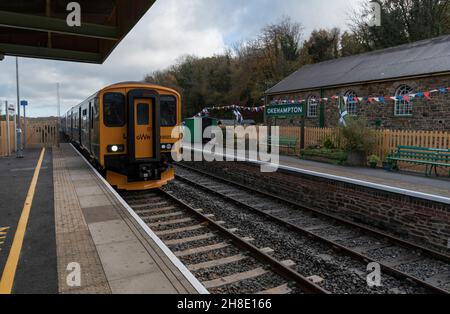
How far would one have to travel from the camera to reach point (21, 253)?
454cm

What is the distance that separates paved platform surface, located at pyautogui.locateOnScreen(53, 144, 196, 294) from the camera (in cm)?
367

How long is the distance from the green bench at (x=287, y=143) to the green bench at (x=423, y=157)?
16.9ft

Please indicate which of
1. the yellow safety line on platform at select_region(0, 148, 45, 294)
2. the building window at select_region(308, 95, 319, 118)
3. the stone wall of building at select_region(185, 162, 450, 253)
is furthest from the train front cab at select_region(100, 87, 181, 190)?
the building window at select_region(308, 95, 319, 118)

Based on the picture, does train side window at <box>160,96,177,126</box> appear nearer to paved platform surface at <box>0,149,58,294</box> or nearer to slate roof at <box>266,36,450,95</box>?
paved platform surface at <box>0,149,58,294</box>

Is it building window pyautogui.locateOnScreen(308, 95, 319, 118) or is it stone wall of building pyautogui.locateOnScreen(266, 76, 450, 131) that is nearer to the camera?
stone wall of building pyautogui.locateOnScreen(266, 76, 450, 131)

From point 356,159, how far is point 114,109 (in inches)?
329

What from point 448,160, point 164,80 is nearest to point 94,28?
point 448,160

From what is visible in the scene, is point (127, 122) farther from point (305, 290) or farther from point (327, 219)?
point (305, 290)

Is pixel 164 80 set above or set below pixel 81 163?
above

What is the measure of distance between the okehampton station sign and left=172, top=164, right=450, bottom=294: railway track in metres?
5.87

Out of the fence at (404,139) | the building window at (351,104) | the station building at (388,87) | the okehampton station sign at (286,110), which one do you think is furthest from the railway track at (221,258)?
the building window at (351,104)

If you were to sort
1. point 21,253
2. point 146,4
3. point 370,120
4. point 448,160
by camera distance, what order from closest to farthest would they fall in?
1. point 21,253
2. point 146,4
3. point 448,160
4. point 370,120

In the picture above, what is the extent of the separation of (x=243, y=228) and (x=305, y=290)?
3.03 metres

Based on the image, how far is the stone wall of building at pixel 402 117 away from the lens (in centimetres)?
1691
